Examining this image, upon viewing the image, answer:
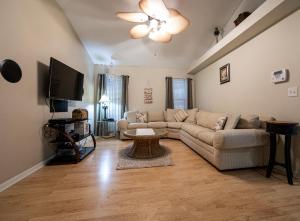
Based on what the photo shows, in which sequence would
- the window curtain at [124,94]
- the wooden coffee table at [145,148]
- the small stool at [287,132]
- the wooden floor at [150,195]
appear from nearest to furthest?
the wooden floor at [150,195]
the small stool at [287,132]
the wooden coffee table at [145,148]
the window curtain at [124,94]

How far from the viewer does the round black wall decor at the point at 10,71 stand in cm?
167

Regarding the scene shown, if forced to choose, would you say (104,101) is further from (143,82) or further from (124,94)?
(143,82)

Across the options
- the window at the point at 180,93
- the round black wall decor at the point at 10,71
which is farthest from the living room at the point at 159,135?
the window at the point at 180,93

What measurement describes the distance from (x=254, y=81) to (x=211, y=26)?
5.97 feet

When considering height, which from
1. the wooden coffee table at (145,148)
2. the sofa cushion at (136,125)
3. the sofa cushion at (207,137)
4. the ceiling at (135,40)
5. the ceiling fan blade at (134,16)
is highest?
the ceiling at (135,40)

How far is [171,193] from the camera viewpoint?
5.55 ft

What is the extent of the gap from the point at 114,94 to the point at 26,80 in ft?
10.8

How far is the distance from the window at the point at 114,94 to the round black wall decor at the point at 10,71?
3408 millimetres

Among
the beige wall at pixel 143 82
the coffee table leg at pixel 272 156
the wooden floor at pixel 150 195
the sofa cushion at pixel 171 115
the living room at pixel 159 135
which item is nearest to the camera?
the wooden floor at pixel 150 195

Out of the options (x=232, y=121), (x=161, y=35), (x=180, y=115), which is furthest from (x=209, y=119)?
(x=161, y=35)

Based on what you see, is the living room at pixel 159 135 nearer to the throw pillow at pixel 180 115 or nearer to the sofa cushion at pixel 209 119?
the sofa cushion at pixel 209 119

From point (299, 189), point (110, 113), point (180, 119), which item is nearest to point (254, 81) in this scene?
point (299, 189)

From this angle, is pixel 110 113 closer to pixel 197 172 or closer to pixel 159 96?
→ pixel 159 96

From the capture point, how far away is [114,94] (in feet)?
17.5
